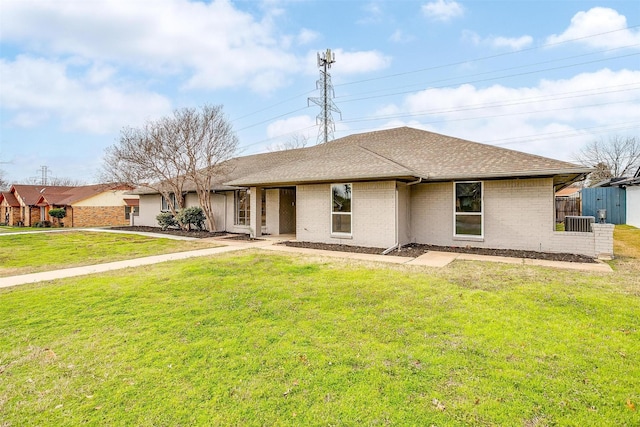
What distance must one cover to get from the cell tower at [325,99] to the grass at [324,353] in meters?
24.6

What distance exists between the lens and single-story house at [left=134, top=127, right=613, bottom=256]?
9.80 metres

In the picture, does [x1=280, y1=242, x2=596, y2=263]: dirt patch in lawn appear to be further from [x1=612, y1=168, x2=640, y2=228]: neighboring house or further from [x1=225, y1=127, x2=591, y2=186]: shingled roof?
[x1=612, y1=168, x2=640, y2=228]: neighboring house

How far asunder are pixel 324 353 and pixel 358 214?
317 inches

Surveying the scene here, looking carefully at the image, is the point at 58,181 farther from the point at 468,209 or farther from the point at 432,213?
the point at 468,209

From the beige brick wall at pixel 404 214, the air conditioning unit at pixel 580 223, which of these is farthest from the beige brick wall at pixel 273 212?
the air conditioning unit at pixel 580 223

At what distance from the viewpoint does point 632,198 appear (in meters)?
17.8

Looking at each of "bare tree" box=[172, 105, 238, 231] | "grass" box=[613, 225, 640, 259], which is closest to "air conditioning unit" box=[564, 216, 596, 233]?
"grass" box=[613, 225, 640, 259]

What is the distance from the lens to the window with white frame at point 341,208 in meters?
11.7

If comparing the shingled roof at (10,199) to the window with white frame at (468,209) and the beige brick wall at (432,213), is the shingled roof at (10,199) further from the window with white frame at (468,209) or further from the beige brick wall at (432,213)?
the window with white frame at (468,209)

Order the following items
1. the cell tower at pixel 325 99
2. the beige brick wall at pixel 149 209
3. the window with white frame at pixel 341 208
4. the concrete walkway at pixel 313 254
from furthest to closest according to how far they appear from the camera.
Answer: the cell tower at pixel 325 99 → the beige brick wall at pixel 149 209 → the window with white frame at pixel 341 208 → the concrete walkway at pixel 313 254

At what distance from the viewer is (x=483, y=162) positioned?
429 inches

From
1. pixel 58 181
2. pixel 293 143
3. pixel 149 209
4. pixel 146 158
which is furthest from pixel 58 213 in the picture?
pixel 58 181

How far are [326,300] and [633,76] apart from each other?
88.6ft

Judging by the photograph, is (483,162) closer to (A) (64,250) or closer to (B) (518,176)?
(B) (518,176)
